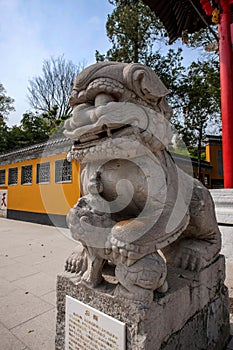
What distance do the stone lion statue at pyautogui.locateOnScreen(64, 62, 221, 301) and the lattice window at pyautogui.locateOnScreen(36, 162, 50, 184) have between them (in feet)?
21.0

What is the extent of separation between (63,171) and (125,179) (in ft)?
19.3

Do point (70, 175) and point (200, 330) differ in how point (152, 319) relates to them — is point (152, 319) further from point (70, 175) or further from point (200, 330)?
point (70, 175)

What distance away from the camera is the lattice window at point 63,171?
6594mm

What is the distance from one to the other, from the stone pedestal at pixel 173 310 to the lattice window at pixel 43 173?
6.38 m

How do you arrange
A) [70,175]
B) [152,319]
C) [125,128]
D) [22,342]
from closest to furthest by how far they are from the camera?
[152,319] → [125,128] → [22,342] → [70,175]

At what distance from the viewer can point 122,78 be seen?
1.06m

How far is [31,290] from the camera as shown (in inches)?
91.4

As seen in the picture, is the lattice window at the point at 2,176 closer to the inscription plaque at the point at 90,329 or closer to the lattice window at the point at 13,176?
the lattice window at the point at 13,176

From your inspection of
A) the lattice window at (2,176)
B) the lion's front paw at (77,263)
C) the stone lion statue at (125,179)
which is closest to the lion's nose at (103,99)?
the stone lion statue at (125,179)

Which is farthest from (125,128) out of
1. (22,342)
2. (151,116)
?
(22,342)

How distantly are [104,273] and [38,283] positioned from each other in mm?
1618

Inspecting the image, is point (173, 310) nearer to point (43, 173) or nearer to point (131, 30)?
point (43, 173)

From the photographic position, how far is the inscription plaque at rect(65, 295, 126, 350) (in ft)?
3.23

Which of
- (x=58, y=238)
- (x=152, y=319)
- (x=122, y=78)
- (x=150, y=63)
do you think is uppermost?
(x=150, y=63)
